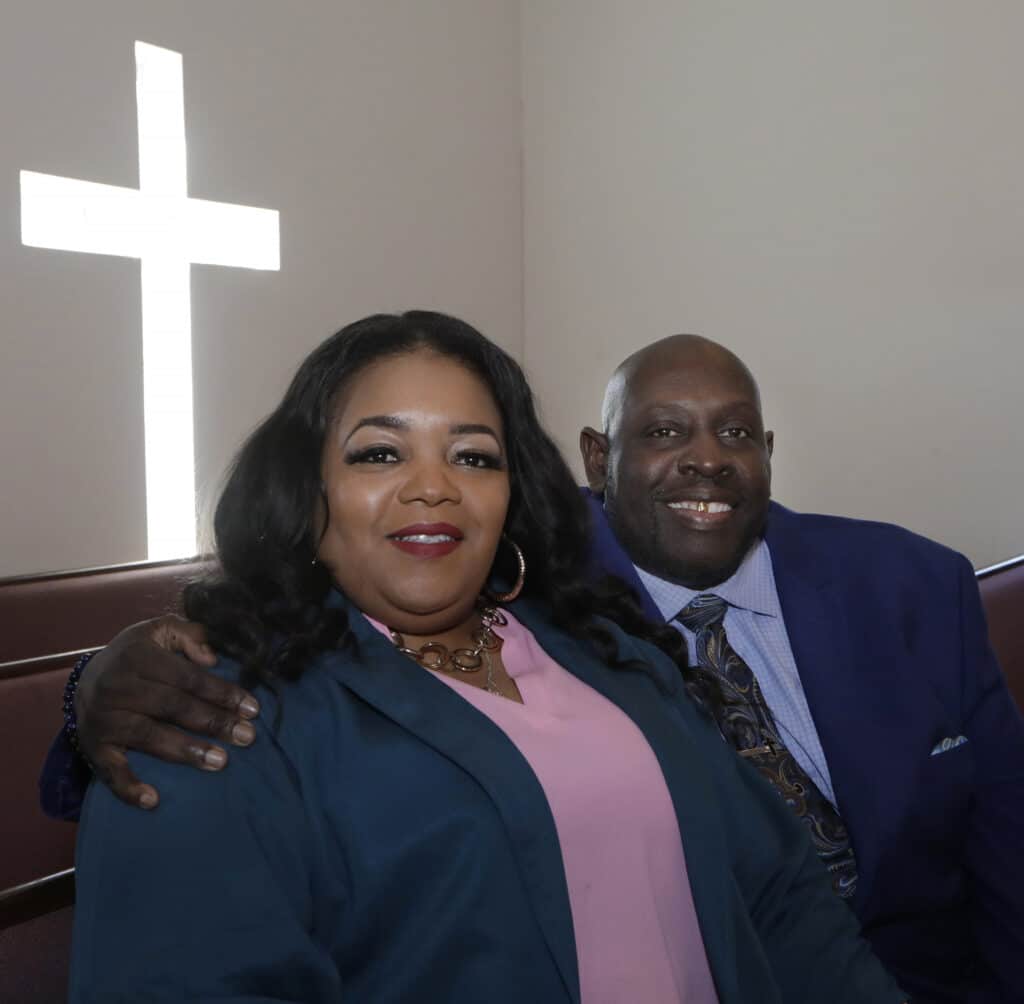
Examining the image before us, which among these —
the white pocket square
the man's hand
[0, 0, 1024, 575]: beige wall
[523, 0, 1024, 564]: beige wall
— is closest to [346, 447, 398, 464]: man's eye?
the man's hand

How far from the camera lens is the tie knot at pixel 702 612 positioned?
1.85 meters

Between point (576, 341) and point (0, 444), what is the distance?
7.99 feet

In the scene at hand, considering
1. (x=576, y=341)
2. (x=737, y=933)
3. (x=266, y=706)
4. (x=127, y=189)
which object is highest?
(x=127, y=189)

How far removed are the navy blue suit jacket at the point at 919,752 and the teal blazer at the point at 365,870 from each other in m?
0.34

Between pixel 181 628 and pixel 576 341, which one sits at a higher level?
pixel 576 341

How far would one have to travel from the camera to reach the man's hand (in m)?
1.05

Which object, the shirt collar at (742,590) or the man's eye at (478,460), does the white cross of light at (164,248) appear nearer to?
the shirt collar at (742,590)

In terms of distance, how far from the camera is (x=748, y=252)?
13.2 feet

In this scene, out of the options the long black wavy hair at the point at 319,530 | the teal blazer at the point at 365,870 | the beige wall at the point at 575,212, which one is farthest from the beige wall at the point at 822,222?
the teal blazer at the point at 365,870

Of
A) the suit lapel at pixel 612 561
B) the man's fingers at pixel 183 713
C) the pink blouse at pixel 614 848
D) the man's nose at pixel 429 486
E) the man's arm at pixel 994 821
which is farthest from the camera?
the suit lapel at pixel 612 561

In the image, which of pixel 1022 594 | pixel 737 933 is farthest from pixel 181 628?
pixel 1022 594

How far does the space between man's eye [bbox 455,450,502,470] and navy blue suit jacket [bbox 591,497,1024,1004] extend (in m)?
0.50

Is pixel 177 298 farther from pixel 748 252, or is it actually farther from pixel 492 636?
pixel 492 636

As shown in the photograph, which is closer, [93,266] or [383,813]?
[383,813]
